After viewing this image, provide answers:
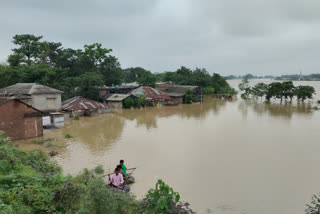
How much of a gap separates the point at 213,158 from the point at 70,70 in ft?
118

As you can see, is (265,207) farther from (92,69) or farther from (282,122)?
(92,69)

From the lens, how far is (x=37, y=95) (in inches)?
819

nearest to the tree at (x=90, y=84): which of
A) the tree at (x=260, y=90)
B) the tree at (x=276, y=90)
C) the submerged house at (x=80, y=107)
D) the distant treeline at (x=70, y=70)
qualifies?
the distant treeline at (x=70, y=70)

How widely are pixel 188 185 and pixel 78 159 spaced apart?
6.34m

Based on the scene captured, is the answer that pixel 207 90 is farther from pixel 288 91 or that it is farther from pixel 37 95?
pixel 37 95

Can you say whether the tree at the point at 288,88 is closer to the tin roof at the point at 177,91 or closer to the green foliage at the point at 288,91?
the green foliage at the point at 288,91

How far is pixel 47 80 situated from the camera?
25.6 metres

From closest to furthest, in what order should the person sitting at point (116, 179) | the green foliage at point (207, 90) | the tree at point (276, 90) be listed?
1. the person sitting at point (116, 179)
2. the tree at point (276, 90)
3. the green foliage at point (207, 90)

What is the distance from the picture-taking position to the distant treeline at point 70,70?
2569cm

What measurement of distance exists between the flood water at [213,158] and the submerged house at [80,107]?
7.99 ft

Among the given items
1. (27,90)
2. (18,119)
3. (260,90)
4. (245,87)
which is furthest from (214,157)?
(245,87)

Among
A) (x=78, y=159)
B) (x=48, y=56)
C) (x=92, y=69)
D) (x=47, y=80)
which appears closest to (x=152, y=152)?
(x=78, y=159)

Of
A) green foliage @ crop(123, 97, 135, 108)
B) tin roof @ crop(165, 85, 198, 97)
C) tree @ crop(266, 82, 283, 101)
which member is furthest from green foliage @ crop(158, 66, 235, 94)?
green foliage @ crop(123, 97, 135, 108)

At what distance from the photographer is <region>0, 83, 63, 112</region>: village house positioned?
20.2 metres
